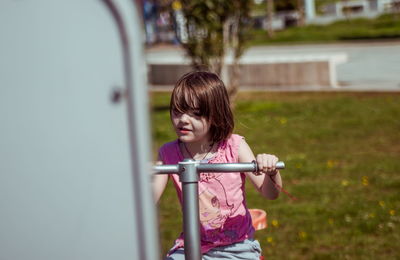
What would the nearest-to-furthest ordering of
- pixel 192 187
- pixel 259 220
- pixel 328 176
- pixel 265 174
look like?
pixel 192 187, pixel 265 174, pixel 259 220, pixel 328 176

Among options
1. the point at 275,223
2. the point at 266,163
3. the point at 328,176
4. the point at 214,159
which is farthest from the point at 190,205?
the point at 328,176

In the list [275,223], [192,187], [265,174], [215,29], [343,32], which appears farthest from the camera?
[343,32]

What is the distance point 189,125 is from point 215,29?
29.9ft

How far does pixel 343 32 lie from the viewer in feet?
109

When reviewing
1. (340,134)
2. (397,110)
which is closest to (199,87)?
(340,134)

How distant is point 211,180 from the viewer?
301 cm

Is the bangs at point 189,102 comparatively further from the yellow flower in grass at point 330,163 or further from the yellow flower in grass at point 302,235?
the yellow flower in grass at point 330,163

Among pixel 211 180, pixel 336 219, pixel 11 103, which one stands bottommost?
pixel 336 219

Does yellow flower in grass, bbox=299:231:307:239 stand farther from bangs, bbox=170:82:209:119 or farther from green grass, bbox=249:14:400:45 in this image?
green grass, bbox=249:14:400:45

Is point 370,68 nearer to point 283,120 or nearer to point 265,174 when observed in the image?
point 283,120

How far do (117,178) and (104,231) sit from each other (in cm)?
14

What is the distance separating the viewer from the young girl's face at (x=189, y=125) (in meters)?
2.84

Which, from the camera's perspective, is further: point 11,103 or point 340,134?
point 340,134

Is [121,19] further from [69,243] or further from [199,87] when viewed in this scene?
[199,87]
